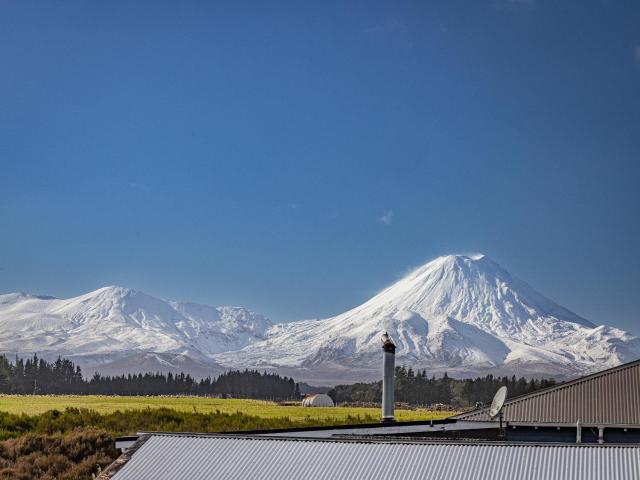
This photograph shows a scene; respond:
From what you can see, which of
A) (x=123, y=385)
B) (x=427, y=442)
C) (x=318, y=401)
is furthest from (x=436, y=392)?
(x=427, y=442)

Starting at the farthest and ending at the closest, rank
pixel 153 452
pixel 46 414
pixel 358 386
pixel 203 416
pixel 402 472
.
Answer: pixel 358 386
pixel 203 416
pixel 46 414
pixel 153 452
pixel 402 472

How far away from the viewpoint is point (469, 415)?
4559 centimetres

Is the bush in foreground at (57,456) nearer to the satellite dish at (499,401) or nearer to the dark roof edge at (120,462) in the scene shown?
the dark roof edge at (120,462)

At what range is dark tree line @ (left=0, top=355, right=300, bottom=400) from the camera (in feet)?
590

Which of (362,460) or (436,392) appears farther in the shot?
(436,392)

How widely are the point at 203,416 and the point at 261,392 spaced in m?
130

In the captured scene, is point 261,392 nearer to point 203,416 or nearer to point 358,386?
point 358,386

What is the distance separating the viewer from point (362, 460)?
77.0 feet

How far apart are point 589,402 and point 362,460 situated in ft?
74.9

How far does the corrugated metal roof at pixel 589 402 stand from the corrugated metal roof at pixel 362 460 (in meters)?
21.1

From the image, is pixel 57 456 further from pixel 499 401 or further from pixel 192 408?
pixel 192 408

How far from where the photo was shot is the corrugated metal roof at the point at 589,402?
42250 mm

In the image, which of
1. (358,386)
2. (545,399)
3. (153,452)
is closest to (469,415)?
(545,399)

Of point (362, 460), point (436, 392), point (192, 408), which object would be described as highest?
point (436, 392)
